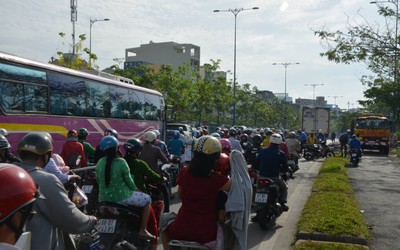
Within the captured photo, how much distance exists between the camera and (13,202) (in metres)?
1.81

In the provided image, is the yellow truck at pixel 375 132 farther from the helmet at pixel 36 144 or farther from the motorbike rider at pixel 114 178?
the helmet at pixel 36 144

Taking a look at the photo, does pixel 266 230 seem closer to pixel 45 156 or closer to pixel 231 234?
pixel 231 234

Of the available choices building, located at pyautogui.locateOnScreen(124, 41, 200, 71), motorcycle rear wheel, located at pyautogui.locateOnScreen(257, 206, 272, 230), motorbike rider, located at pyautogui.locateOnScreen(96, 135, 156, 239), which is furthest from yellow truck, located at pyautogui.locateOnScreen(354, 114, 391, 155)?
building, located at pyautogui.locateOnScreen(124, 41, 200, 71)

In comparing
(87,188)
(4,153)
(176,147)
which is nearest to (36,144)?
(4,153)

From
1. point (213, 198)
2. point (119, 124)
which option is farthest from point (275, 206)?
point (119, 124)

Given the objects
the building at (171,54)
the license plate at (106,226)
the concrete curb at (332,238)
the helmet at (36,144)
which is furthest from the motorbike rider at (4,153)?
the building at (171,54)

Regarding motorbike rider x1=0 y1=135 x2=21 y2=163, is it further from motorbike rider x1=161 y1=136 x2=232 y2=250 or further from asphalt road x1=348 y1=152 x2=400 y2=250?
asphalt road x1=348 y1=152 x2=400 y2=250

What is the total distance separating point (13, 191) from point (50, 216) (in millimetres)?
983

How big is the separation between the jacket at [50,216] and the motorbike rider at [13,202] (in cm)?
84

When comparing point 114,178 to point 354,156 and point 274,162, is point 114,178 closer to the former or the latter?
point 274,162

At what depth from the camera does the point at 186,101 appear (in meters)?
37.1

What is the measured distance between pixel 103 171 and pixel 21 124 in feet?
20.3

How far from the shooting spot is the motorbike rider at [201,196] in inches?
141

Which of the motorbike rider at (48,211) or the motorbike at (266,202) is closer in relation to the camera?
the motorbike rider at (48,211)
